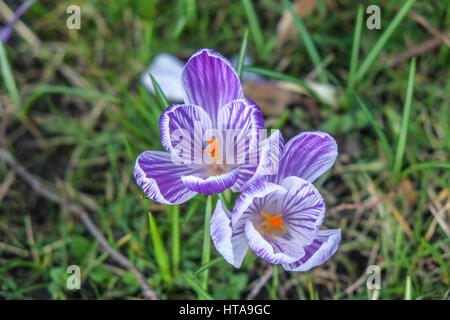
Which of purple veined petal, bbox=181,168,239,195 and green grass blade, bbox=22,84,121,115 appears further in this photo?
green grass blade, bbox=22,84,121,115

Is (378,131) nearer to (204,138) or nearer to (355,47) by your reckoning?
(355,47)

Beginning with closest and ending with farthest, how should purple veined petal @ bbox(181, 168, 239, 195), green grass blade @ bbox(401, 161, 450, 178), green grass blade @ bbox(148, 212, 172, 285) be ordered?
1. purple veined petal @ bbox(181, 168, 239, 195)
2. green grass blade @ bbox(148, 212, 172, 285)
3. green grass blade @ bbox(401, 161, 450, 178)

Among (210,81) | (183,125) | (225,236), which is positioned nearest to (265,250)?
(225,236)

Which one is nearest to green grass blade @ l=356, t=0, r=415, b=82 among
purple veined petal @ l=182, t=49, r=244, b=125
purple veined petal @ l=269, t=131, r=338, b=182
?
purple veined petal @ l=269, t=131, r=338, b=182

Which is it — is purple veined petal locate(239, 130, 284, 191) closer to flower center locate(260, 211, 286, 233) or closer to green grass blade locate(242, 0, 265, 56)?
Result: flower center locate(260, 211, 286, 233)

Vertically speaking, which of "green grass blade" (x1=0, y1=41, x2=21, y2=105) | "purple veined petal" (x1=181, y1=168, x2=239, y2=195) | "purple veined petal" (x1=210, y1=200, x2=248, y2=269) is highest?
"green grass blade" (x1=0, y1=41, x2=21, y2=105)
